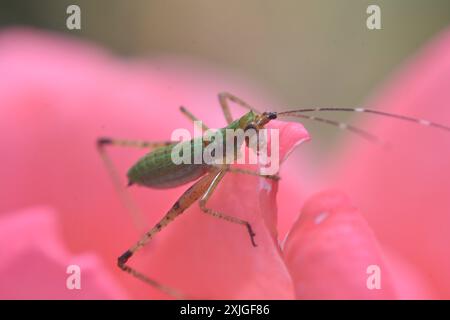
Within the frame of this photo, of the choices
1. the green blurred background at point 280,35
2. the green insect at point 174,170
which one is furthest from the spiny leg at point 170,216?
the green blurred background at point 280,35

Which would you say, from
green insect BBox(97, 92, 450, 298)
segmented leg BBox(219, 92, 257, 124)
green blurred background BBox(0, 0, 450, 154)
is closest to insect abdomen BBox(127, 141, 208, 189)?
green insect BBox(97, 92, 450, 298)

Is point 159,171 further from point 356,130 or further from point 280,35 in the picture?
point 280,35

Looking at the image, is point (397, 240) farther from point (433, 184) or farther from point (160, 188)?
point (160, 188)

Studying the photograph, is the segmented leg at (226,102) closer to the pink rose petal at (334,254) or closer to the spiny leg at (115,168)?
the spiny leg at (115,168)

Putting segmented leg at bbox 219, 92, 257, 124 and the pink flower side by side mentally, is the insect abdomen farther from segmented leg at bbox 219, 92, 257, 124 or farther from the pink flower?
segmented leg at bbox 219, 92, 257, 124

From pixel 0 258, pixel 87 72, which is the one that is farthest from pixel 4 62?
pixel 0 258

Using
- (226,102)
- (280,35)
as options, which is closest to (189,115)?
(226,102)
